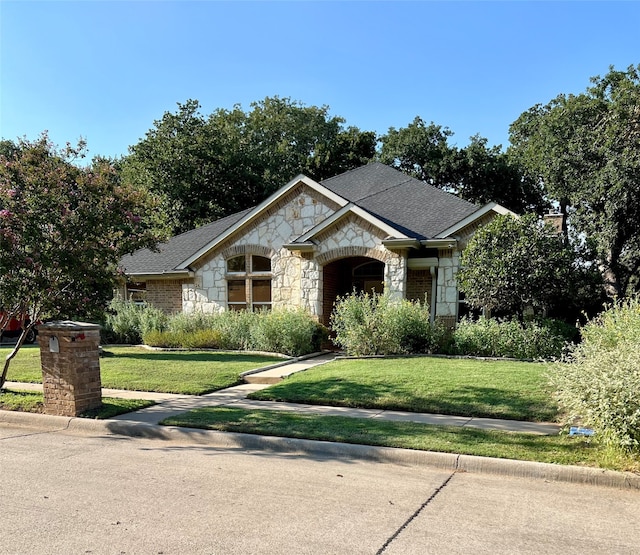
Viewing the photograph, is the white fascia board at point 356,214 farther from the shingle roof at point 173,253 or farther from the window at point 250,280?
the shingle roof at point 173,253

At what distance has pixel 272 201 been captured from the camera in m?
17.4

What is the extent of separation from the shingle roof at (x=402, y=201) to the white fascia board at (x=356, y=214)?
1.90 feet

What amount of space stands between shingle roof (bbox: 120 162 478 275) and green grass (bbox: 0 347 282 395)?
3.49 m

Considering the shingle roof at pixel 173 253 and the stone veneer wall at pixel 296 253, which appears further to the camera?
the shingle roof at pixel 173 253

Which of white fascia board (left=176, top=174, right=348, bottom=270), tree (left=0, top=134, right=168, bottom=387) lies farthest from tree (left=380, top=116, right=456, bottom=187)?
tree (left=0, top=134, right=168, bottom=387)

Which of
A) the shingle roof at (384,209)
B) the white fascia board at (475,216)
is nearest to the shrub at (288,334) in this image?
the shingle roof at (384,209)

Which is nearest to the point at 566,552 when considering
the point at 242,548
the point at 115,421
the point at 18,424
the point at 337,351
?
the point at 242,548

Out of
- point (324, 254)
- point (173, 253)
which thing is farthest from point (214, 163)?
point (324, 254)

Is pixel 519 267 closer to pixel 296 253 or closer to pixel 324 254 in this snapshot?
pixel 324 254

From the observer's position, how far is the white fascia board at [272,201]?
55.2ft

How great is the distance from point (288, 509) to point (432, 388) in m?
4.93

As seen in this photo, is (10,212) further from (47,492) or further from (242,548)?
(242,548)

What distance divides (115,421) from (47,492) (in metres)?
2.76

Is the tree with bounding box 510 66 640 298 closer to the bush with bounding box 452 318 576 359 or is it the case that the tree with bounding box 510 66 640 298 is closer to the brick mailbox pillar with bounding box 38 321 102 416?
the bush with bounding box 452 318 576 359
